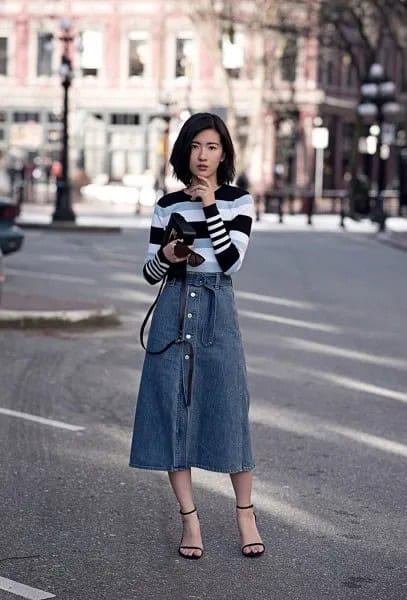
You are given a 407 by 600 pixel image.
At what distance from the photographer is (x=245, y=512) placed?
5.54 metres

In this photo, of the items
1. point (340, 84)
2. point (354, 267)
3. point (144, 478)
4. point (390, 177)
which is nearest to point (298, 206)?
point (340, 84)

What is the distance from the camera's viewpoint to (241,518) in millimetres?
5543

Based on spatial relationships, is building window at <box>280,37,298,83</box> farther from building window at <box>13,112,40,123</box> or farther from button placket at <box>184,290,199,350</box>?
button placket at <box>184,290,199,350</box>

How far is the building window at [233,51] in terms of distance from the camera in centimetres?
5583

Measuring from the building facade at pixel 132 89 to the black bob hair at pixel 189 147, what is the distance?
53219mm

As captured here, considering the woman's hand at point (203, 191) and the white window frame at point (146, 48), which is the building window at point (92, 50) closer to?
the white window frame at point (146, 48)

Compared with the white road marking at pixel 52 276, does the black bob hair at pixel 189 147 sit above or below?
above

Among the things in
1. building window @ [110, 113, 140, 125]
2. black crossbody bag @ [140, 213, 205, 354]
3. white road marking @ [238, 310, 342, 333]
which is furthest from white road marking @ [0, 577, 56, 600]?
building window @ [110, 113, 140, 125]

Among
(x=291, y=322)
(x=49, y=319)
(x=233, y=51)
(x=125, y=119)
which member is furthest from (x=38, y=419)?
(x=125, y=119)

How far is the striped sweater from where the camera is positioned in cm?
532

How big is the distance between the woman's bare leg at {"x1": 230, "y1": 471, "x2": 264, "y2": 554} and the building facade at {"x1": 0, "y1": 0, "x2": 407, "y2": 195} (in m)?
53.3

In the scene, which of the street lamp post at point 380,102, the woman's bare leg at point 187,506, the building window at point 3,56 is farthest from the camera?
the building window at point 3,56

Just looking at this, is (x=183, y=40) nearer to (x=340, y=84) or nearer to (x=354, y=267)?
(x=340, y=84)

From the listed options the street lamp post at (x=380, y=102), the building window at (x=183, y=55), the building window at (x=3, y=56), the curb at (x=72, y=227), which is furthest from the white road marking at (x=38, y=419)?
the building window at (x=3, y=56)
